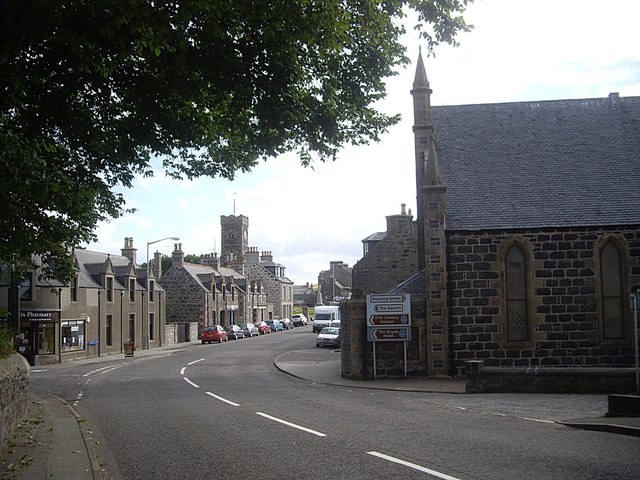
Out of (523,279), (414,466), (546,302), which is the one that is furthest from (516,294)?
(414,466)

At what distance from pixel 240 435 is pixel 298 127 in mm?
5787

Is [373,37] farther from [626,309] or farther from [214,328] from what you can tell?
[214,328]

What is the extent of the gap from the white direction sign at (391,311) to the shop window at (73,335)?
2395cm

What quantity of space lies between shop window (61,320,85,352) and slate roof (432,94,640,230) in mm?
26112

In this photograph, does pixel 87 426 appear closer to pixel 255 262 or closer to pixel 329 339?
pixel 329 339

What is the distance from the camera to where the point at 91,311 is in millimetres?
43625

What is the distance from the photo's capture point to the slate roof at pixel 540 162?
23953 mm

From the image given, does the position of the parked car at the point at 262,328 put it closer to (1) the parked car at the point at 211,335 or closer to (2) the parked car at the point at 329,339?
(1) the parked car at the point at 211,335

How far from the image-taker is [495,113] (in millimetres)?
28688

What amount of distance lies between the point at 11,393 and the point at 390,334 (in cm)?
1418

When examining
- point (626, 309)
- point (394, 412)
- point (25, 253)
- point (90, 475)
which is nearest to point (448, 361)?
point (626, 309)

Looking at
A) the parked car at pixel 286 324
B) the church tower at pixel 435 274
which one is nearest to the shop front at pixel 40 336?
the church tower at pixel 435 274

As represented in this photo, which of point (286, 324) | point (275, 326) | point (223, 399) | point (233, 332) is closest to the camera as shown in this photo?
point (223, 399)

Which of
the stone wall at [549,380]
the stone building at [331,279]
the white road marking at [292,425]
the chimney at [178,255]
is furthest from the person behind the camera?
the stone building at [331,279]
